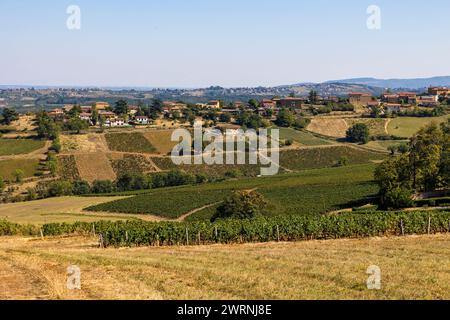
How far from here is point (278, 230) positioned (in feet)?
125

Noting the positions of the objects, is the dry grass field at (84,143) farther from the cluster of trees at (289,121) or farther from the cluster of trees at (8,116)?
the cluster of trees at (289,121)

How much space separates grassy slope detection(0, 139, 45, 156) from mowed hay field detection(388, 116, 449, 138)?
328 feet

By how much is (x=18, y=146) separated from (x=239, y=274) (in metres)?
119

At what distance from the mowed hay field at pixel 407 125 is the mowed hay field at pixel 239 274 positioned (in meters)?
124

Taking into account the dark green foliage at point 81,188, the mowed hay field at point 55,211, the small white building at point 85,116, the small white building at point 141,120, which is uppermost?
the small white building at point 85,116

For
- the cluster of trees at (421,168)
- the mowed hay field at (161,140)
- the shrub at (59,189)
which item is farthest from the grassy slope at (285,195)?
the mowed hay field at (161,140)

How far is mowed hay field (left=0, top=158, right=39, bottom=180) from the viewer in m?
111

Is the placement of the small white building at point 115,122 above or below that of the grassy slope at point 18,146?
above

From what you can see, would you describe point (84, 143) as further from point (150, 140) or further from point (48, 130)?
point (150, 140)

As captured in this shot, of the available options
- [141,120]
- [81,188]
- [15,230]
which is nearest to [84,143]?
[81,188]

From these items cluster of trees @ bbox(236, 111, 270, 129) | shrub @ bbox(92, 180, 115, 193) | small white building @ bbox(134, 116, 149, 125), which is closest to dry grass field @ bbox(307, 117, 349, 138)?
cluster of trees @ bbox(236, 111, 270, 129)

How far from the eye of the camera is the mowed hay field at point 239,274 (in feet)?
61.5

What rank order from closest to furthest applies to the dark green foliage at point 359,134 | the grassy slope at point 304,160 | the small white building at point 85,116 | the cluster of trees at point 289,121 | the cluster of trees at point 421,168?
the cluster of trees at point 421,168 < the grassy slope at point 304,160 < the dark green foliage at point 359,134 < the cluster of trees at point 289,121 < the small white building at point 85,116

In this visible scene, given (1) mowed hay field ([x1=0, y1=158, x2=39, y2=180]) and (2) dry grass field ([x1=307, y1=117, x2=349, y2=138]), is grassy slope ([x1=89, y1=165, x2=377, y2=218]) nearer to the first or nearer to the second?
(1) mowed hay field ([x1=0, y1=158, x2=39, y2=180])
